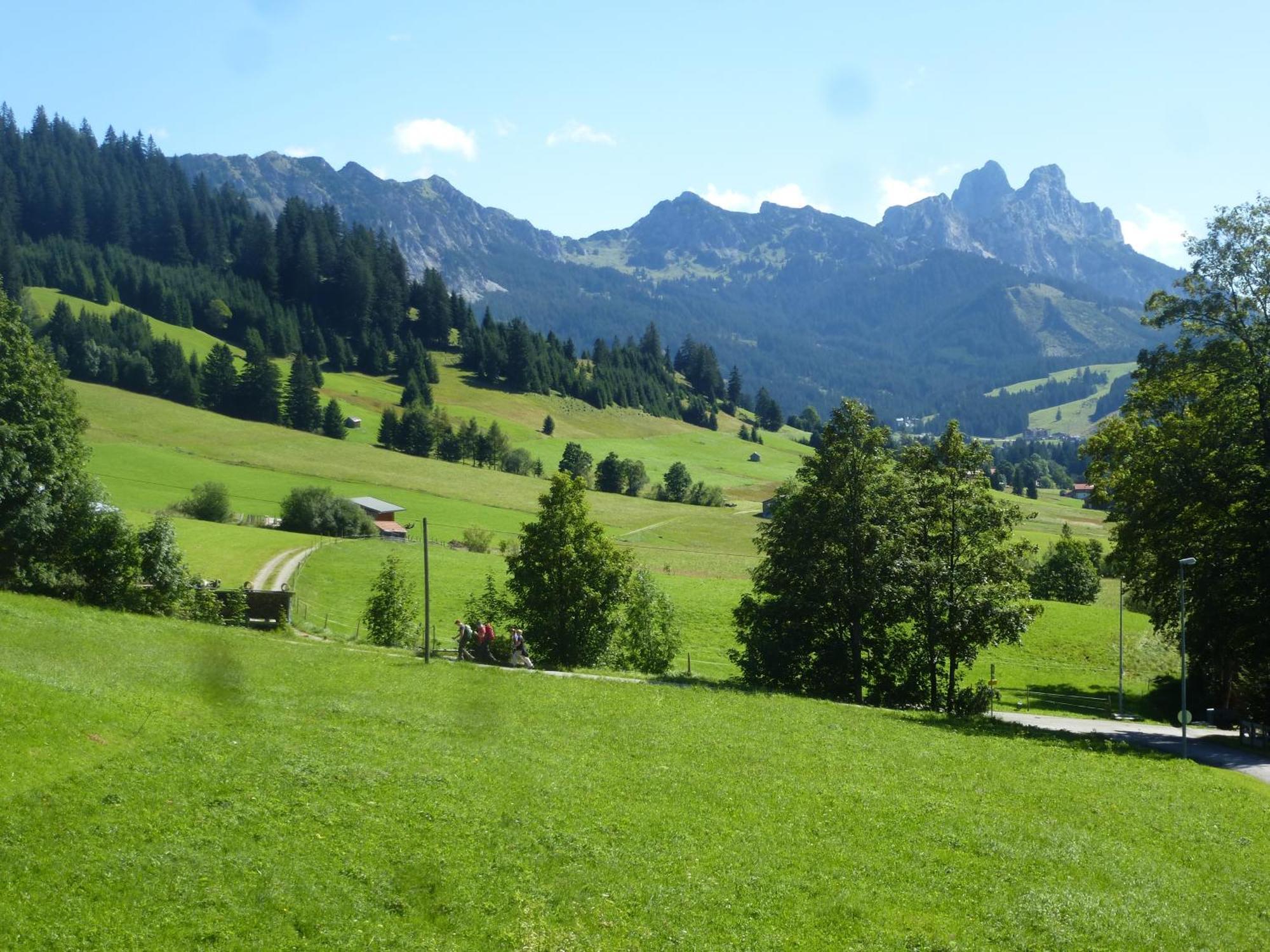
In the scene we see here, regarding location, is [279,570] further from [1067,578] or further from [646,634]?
[1067,578]

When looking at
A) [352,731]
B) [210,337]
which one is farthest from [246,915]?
[210,337]

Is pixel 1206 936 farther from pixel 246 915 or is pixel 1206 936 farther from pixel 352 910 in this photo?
pixel 246 915

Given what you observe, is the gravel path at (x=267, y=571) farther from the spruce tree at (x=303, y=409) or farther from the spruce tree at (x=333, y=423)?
the spruce tree at (x=303, y=409)

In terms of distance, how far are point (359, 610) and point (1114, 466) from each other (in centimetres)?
4647

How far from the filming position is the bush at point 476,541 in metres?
95.0

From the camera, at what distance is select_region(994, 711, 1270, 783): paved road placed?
3381 centimetres

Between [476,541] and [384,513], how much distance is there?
16.4 meters

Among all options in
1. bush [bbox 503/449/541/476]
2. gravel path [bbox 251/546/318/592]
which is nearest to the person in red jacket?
gravel path [bbox 251/546/318/592]

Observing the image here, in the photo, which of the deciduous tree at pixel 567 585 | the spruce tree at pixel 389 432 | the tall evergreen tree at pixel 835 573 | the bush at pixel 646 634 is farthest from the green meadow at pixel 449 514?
the tall evergreen tree at pixel 835 573

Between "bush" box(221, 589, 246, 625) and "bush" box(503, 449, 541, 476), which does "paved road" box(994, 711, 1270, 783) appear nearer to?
"bush" box(221, 589, 246, 625)

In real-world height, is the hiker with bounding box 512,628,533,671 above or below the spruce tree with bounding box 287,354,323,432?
below

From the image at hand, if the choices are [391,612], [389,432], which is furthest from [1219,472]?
[389,432]

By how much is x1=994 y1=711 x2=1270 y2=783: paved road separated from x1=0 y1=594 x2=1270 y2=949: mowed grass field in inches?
135

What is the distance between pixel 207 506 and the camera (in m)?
94.0
